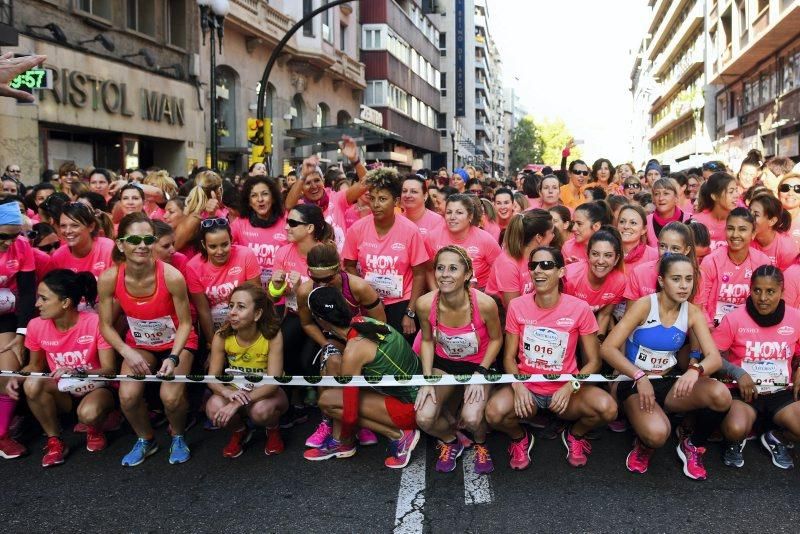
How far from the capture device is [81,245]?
5715mm

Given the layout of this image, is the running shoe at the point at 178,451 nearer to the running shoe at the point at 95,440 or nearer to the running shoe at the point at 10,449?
the running shoe at the point at 95,440

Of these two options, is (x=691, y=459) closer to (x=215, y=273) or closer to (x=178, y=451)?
(x=178, y=451)

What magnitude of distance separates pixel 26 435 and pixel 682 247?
5.23 meters

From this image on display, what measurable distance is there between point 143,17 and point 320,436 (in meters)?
17.4

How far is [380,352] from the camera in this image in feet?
15.5

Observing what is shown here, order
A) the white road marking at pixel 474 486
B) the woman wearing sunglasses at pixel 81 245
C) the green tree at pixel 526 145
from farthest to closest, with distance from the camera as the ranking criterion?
the green tree at pixel 526 145 → the woman wearing sunglasses at pixel 81 245 → the white road marking at pixel 474 486

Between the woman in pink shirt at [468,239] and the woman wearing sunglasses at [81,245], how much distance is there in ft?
9.04

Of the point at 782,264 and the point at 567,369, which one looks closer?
the point at 567,369

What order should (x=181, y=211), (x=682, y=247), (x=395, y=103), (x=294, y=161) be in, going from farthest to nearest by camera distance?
(x=395, y=103) < (x=294, y=161) < (x=181, y=211) < (x=682, y=247)

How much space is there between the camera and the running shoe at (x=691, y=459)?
14.7ft

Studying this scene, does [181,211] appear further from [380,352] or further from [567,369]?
[567,369]

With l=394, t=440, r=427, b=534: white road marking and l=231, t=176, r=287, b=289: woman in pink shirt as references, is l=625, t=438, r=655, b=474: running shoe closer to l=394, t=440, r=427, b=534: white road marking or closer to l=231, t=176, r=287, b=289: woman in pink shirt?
l=394, t=440, r=427, b=534: white road marking

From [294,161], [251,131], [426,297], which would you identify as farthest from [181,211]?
[294,161]

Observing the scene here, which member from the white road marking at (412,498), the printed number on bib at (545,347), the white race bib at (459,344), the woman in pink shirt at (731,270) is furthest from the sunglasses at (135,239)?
the woman in pink shirt at (731,270)
